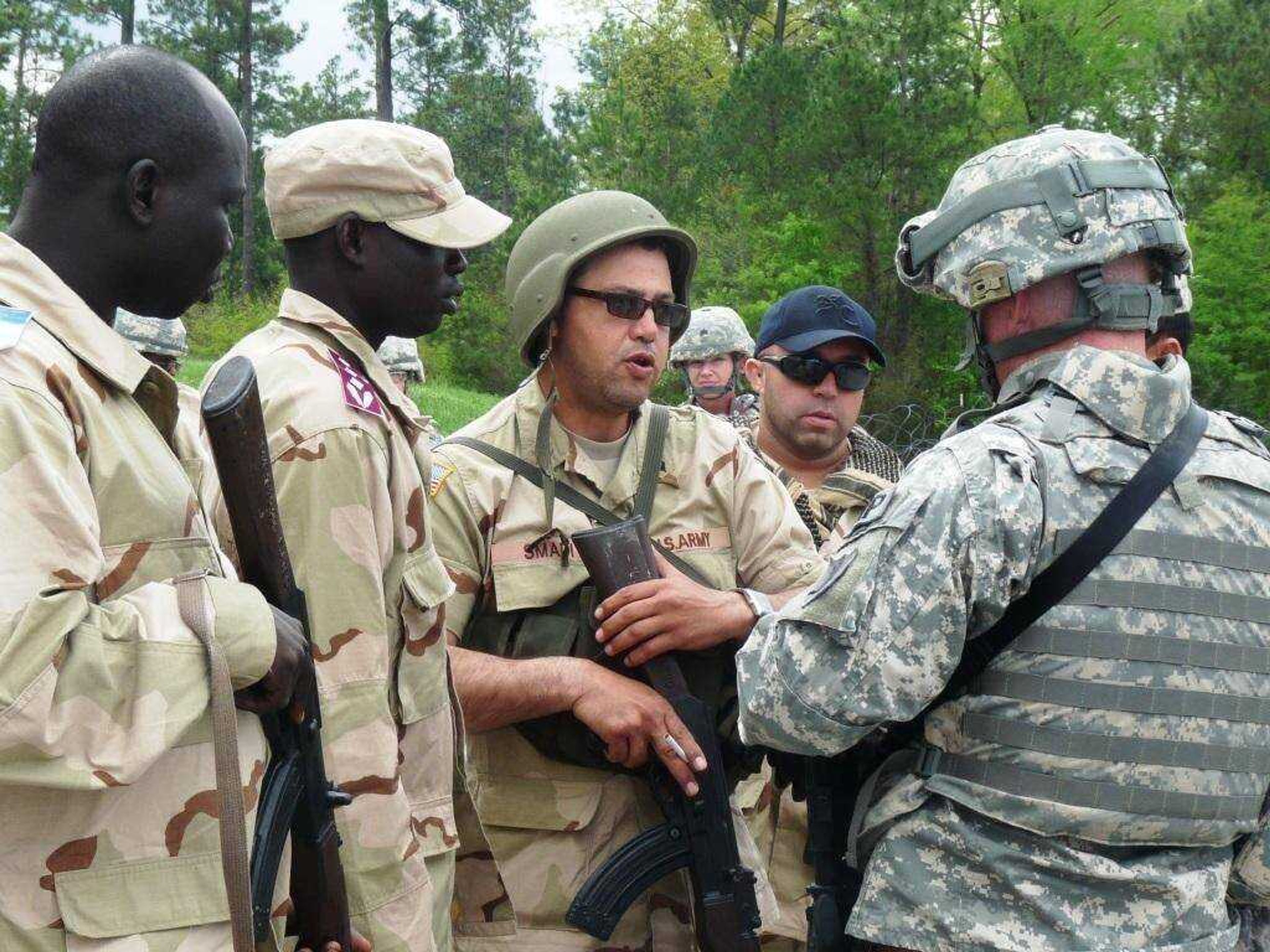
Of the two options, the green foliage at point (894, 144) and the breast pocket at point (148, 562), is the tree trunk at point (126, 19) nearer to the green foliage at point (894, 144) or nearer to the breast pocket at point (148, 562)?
the green foliage at point (894, 144)

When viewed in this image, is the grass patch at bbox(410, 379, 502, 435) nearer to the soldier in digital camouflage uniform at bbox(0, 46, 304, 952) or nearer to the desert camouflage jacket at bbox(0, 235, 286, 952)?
the soldier in digital camouflage uniform at bbox(0, 46, 304, 952)

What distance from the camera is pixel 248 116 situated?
129ft

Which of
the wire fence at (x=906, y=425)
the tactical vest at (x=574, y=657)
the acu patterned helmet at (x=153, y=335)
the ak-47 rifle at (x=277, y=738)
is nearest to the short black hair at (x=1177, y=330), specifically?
the tactical vest at (x=574, y=657)

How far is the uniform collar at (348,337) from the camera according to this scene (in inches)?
109

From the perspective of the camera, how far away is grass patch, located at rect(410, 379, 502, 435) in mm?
20000

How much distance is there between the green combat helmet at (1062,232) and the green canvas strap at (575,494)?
983mm

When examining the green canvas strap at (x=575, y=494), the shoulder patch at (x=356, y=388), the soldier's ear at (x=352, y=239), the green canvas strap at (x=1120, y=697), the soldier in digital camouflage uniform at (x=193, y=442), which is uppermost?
the soldier's ear at (x=352, y=239)

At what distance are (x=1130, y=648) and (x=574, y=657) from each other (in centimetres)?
138

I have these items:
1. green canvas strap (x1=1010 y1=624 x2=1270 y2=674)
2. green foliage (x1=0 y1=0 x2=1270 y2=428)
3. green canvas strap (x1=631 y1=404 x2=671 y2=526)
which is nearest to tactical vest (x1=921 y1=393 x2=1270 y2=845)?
green canvas strap (x1=1010 y1=624 x2=1270 y2=674)

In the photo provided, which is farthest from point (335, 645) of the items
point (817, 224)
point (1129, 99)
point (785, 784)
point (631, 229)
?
point (1129, 99)

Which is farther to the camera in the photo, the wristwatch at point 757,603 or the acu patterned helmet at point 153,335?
the acu patterned helmet at point 153,335

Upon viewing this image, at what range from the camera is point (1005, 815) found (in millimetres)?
2480

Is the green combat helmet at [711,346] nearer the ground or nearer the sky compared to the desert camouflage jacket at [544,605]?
nearer the sky

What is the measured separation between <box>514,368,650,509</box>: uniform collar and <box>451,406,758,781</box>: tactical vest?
0.12 metres
